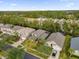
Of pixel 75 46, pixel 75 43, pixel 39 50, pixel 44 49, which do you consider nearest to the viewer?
pixel 39 50

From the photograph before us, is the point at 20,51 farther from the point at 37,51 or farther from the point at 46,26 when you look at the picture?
the point at 46,26

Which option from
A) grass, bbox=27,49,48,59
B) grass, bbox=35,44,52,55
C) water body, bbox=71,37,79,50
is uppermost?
grass, bbox=35,44,52,55

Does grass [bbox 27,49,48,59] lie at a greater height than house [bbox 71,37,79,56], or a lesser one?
greater

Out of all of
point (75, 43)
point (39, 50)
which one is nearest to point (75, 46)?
point (75, 43)

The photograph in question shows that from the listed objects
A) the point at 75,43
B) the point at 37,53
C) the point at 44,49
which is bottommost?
the point at 75,43

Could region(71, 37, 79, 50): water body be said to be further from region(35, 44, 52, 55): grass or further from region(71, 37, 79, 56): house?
region(35, 44, 52, 55): grass

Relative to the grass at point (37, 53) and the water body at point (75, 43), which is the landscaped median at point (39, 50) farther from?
the water body at point (75, 43)

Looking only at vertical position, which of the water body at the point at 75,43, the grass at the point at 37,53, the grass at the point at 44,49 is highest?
the grass at the point at 44,49

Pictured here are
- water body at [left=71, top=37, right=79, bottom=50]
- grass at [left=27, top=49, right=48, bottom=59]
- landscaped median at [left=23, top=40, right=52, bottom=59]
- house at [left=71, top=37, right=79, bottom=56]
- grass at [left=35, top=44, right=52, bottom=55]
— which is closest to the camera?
grass at [left=27, top=49, right=48, bottom=59]

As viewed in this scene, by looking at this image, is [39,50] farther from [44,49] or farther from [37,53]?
[37,53]

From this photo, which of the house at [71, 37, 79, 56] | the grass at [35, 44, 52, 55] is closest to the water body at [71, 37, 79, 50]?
the house at [71, 37, 79, 56]

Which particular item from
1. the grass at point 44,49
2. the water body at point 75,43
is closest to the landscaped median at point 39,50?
the grass at point 44,49

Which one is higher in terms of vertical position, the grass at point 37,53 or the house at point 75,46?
the grass at point 37,53
